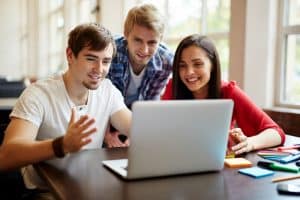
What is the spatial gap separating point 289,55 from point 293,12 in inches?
10.5

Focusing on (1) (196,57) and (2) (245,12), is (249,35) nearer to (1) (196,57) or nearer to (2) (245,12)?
(2) (245,12)

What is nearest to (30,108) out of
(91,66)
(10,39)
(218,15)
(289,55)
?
(91,66)

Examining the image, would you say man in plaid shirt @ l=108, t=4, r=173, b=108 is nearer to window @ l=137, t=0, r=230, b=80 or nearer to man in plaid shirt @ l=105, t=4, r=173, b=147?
man in plaid shirt @ l=105, t=4, r=173, b=147

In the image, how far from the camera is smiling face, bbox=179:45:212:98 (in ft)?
5.61

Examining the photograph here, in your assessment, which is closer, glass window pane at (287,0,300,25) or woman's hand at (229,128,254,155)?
woman's hand at (229,128,254,155)

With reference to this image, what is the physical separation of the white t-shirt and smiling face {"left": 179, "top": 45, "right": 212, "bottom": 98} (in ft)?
1.15

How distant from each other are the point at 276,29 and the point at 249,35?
0.21 metres

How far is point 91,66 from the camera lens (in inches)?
57.2

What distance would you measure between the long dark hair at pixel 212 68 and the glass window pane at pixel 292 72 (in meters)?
1.00

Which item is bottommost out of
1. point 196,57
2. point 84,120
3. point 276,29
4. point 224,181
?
point 224,181

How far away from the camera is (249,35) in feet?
8.19

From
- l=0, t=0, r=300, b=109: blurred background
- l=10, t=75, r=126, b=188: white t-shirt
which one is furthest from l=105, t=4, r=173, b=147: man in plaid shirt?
l=0, t=0, r=300, b=109: blurred background

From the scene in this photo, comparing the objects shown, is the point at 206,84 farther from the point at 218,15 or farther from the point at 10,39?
the point at 10,39

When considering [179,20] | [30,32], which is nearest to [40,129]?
[179,20]
